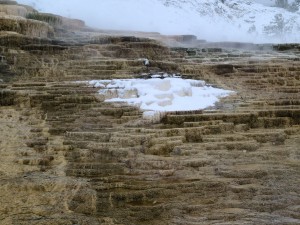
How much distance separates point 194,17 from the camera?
4938 centimetres

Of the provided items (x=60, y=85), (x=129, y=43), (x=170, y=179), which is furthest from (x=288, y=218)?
(x=129, y=43)

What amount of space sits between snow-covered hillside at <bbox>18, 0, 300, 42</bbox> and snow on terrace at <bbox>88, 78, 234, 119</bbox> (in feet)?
67.3

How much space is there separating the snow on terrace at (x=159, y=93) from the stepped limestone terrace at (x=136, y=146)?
32cm

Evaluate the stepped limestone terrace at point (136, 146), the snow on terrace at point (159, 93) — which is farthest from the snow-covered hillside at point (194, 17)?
the snow on terrace at point (159, 93)

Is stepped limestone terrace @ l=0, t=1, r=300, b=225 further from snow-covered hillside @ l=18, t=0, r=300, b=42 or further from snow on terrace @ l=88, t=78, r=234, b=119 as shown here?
snow-covered hillside @ l=18, t=0, r=300, b=42

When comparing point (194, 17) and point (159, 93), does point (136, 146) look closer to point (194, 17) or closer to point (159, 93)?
point (159, 93)

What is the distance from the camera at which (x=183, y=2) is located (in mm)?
51688

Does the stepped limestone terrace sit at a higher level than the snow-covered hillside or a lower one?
lower

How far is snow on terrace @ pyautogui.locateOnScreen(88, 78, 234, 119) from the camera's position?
977cm

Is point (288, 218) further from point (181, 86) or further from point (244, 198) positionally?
point (181, 86)

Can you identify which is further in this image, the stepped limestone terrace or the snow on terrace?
the snow on terrace

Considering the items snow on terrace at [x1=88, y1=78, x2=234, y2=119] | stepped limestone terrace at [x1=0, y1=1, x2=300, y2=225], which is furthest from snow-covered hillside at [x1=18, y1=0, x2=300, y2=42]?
snow on terrace at [x1=88, y1=78, x2=234, y2=119]

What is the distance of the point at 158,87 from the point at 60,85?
7.65 feet

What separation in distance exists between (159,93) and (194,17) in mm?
40797
